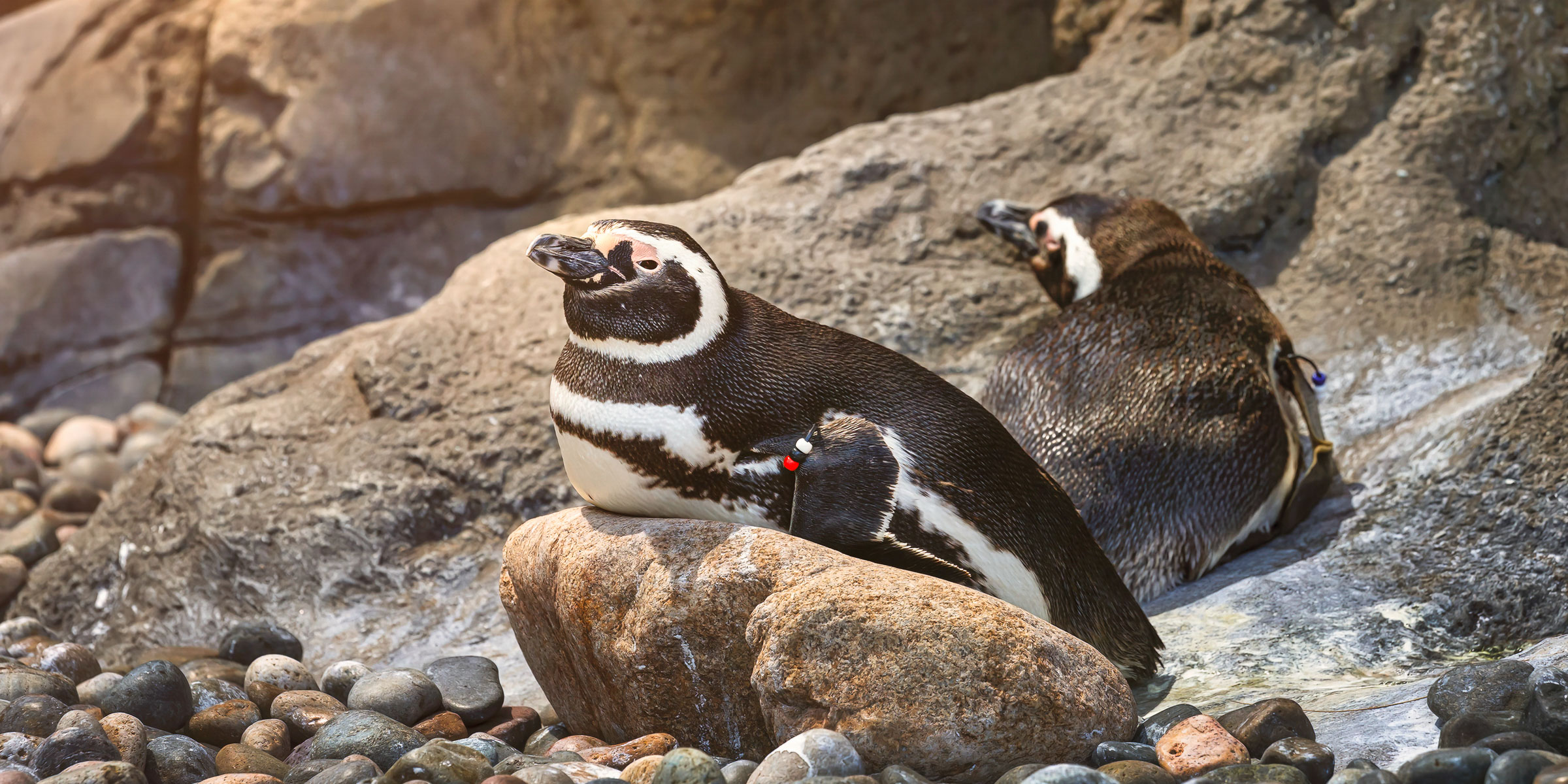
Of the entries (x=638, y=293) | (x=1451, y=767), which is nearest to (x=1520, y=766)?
(x=1451, y=767)

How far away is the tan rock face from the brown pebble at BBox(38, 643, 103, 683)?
1.56 metres

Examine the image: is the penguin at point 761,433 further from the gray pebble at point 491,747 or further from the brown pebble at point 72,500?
the brown pebble at point 72,500

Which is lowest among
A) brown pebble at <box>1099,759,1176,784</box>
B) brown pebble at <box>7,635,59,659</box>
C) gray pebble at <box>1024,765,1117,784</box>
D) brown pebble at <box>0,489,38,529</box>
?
brown pebble at <box>0,489,38,529</box>

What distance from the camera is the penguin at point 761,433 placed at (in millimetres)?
2924

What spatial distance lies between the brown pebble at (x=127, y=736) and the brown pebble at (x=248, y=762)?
154 mm

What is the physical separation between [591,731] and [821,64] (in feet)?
20.9

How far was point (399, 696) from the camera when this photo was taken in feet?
10.5

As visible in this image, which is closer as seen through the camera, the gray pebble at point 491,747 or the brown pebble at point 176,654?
the gray pebble at point 491,747

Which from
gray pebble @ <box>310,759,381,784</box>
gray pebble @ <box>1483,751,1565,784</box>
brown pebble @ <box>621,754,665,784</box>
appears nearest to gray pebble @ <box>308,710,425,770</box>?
gray pebble @ <box>310,759,381,784</box>

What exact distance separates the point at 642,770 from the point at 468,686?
0.96 m

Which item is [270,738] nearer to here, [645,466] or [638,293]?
[645,466]

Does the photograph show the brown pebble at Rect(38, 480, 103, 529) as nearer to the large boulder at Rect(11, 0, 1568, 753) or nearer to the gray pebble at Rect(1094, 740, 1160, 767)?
the large boulder at Rect(11, 0, 1568, 753)

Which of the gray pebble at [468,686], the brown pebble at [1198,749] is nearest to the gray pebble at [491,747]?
the gray pebble at [468,686]

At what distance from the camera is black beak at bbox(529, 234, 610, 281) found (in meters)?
2.86
